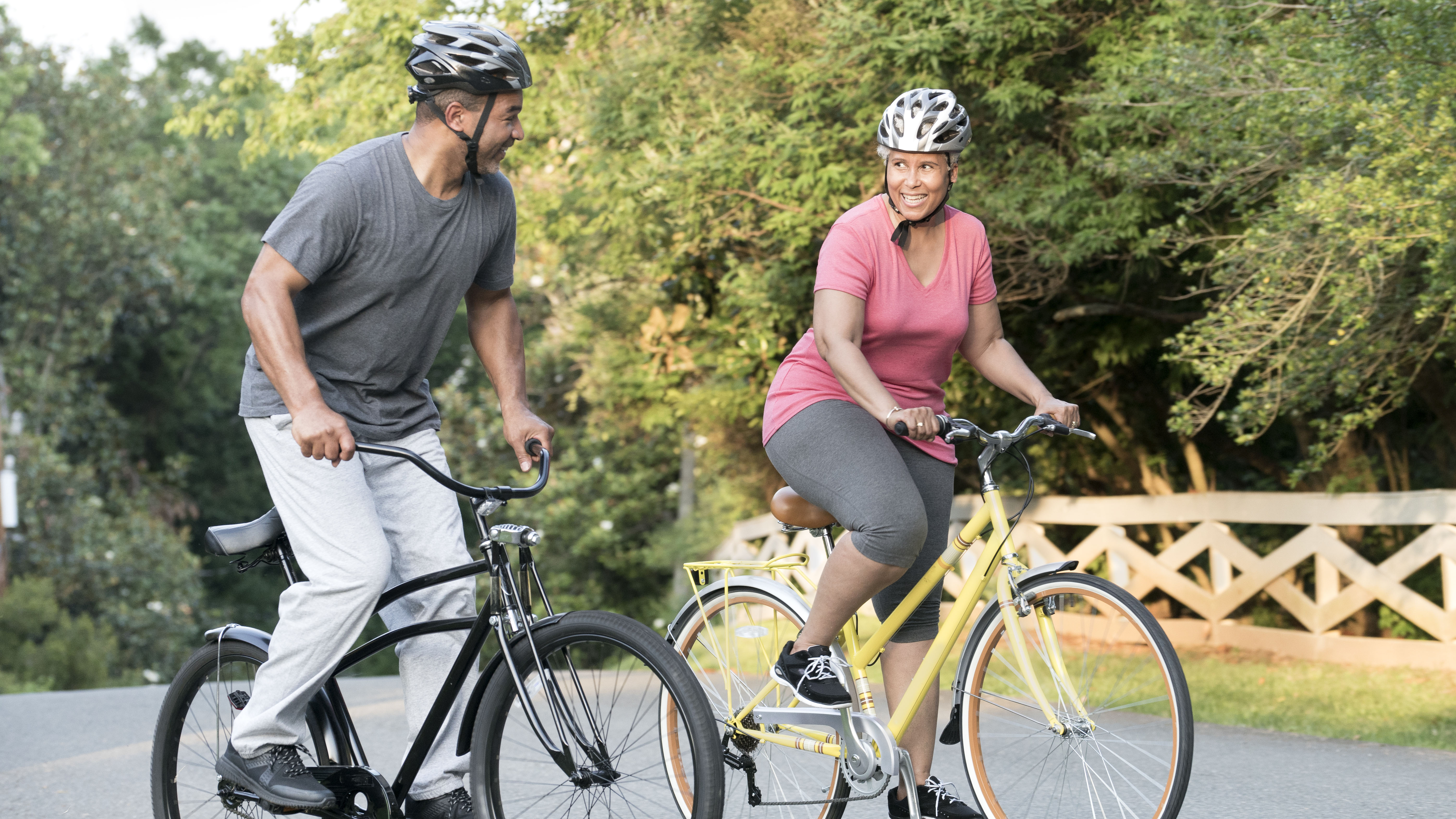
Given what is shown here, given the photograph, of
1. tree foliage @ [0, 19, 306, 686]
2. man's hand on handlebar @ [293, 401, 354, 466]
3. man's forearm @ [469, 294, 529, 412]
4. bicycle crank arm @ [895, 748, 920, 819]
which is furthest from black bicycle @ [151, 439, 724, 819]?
tree foliage @ [0, 19, 306, 686]

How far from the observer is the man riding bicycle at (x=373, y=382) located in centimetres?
332

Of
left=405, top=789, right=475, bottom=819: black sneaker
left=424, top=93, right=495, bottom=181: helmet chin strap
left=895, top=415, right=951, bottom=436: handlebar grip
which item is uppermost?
left=424, top=93, right=495, bottom=181: helmet chin strap

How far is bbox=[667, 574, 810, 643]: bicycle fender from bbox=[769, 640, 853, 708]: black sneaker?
127mm

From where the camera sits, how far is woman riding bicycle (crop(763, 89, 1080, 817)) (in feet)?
11.7

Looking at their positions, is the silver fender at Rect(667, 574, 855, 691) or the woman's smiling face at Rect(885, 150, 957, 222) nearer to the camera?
the woman's smiling face at Rect(885, 150, 957, 222)

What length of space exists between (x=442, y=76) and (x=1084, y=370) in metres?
8.11

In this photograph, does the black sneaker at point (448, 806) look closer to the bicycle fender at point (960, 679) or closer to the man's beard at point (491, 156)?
the bicycle fender at point (960, 679)

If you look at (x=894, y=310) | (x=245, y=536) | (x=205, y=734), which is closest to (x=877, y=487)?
(x=894, y=310)

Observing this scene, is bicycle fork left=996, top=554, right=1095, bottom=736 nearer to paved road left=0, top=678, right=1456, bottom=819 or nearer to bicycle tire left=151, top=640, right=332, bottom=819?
paved road left=0, top=678, right=1456, bottom=819

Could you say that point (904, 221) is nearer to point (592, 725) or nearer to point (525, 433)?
point (525, 433)

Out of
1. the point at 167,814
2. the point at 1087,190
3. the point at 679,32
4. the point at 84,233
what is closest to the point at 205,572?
the point at 84,233

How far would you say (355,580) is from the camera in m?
3.34

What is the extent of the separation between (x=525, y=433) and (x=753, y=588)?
0.85 m

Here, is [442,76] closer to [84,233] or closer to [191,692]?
[191,692]
